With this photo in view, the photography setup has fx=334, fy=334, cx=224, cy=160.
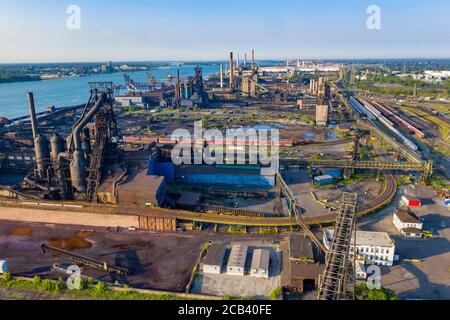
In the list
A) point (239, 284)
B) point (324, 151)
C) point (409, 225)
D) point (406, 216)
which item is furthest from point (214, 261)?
point (324, 151)

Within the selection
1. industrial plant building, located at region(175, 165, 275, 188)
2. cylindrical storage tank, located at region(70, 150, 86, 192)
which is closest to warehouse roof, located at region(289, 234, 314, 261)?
industrial plant building, located at region(175, 165, 275, 188)

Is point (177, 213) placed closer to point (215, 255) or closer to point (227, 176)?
point (215, 255)

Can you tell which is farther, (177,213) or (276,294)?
(177,213)

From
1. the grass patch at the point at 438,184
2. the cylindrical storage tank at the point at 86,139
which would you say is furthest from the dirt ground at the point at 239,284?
the grass patch at the point at 438,184

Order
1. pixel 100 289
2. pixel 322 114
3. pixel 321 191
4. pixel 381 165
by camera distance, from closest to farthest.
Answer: pixel 100 289
pixel 321 191
pixel 381 165
pixel 322 114

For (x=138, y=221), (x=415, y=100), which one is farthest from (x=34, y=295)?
(x=415, y=100)

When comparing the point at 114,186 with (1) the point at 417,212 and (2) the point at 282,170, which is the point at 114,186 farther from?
(1) the point at 417,212

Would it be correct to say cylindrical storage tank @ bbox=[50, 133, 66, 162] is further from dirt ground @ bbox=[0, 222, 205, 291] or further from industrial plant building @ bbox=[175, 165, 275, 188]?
industrial plant building @ bbox=[175, 165, 275, 188]
